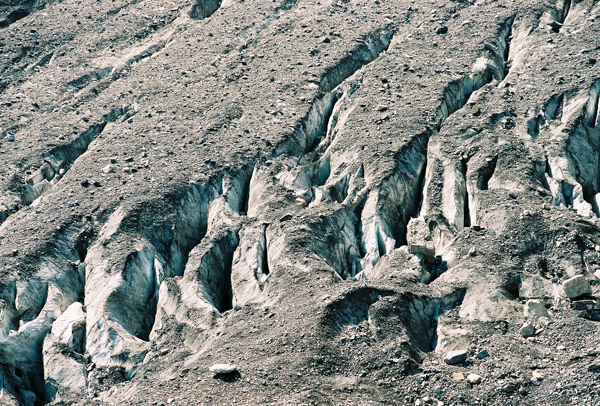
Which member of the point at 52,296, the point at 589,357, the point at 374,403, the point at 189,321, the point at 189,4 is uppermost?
the point at 189,4

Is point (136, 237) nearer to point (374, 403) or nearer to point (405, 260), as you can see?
point (405, 260)

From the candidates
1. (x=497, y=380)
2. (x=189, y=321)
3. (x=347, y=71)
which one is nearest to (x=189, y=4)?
(x=347, y=71)

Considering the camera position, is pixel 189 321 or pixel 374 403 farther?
pixel 189 321

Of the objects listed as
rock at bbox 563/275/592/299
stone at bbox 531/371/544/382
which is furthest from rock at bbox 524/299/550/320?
stone at bbox 531/371/544/382

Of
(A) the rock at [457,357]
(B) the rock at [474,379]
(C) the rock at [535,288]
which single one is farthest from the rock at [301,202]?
(B) the rock at [474,379]

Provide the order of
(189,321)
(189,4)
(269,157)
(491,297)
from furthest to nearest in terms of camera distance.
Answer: (189,4) < (269,157) < (189,321) < (491,297)

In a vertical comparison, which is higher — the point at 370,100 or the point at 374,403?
the point at 370,100

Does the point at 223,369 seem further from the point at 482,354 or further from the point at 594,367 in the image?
the point at 594,367

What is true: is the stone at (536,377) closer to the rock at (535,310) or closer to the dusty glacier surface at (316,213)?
the dusty glacier surface at (316,213)
